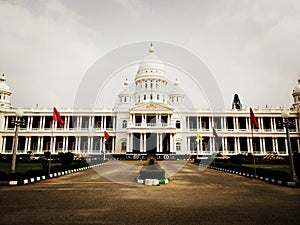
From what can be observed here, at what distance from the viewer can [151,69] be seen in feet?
207

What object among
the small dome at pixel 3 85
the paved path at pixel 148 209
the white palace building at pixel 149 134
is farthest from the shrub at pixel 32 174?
the small dome at pixel 3 85

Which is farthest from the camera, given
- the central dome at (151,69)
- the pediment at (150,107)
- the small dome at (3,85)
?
the central dome at (151,69)

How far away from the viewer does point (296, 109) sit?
189 feet

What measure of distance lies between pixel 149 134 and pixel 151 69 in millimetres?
20808

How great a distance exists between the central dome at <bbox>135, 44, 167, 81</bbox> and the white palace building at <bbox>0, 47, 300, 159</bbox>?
15.8ft

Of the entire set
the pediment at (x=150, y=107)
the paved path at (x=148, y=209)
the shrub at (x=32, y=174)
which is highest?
the pediment at (x=150, y=107)

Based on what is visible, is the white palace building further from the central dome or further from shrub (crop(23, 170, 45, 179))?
shrub (crop(23, 170, 45, 179))

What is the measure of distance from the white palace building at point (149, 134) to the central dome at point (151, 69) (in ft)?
15.8

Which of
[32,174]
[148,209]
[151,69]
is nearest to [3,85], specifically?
[151,69]

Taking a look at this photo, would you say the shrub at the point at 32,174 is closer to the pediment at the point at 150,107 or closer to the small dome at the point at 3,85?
the pediment at the point at 150,107

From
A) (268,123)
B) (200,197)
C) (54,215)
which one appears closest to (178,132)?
(268,123)

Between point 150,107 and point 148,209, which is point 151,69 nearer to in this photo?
point 150,107

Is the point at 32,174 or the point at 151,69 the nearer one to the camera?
the point at 32,174

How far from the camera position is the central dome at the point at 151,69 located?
62228 millimetres
